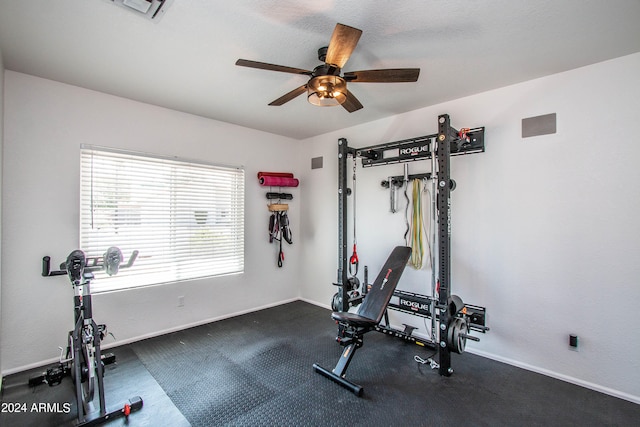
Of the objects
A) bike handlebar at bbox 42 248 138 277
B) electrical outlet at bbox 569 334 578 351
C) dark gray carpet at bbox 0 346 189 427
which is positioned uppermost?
bike handlebar at bbox 42 248 138 277

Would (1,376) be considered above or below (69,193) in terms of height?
below

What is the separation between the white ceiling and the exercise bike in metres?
1.57

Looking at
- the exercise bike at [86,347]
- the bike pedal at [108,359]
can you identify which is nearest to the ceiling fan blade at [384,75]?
the exercise bike at [86,347]

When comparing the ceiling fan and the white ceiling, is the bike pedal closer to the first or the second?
the white ceiling

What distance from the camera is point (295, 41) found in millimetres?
2037

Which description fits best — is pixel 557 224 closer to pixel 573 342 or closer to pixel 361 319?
pixel 573 342

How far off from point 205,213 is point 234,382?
7.01ft

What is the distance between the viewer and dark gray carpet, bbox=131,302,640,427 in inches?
78.2

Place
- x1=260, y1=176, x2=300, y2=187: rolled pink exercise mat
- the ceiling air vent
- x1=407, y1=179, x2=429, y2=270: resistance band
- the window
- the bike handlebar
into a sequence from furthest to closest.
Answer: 1. x1=260, y1=176, x2=300, y2=187: rolled pink exercise mat
2. x1=407, y1=179, x2=429, y2=270: resistance band
3. the window
4. the bike handlebar
5. the ceiling air vent

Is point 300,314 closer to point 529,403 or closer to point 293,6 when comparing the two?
point 529,403

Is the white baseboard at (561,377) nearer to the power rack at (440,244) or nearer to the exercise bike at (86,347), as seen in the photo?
the power rack at (440,244)

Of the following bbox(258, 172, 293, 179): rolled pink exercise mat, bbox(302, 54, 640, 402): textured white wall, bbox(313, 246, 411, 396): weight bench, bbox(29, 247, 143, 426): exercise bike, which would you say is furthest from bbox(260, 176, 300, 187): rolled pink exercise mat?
bbox(29, 247, 143, 426): exercise bike

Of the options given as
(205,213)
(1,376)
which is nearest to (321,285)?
(205,213)

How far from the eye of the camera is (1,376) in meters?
2.35
